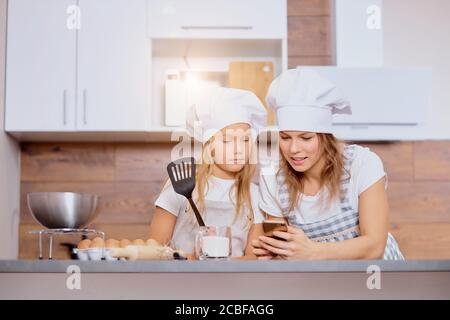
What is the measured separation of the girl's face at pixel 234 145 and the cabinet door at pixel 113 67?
2.44 feet

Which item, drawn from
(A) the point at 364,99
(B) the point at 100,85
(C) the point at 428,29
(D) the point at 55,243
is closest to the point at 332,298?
(A) the point at 364,99

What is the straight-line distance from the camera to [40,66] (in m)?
2.84

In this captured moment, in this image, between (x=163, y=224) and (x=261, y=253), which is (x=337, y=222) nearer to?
(x=261, y=253)

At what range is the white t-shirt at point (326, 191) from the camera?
1916 millimetres

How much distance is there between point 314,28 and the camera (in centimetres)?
310

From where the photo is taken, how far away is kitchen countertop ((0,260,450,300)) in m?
1.29

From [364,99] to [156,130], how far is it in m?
0.83

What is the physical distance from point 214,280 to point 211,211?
911 millimetres

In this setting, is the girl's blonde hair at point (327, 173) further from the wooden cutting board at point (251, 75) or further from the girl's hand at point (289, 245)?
the wooden cutting board at point (251, 75)

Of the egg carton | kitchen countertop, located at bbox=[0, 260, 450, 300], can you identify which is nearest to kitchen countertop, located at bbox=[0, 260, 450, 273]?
kitchen countertop, located at bbox=[0, 260, 450, 300]

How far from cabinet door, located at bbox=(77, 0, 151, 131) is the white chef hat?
1.02 m

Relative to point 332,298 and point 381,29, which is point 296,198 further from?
point 381,29

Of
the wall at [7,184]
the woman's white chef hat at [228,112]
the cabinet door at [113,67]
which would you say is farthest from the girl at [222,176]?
the wall at [7,184]

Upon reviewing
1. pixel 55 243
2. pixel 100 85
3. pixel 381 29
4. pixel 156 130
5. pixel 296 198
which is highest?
pixel 381 29
